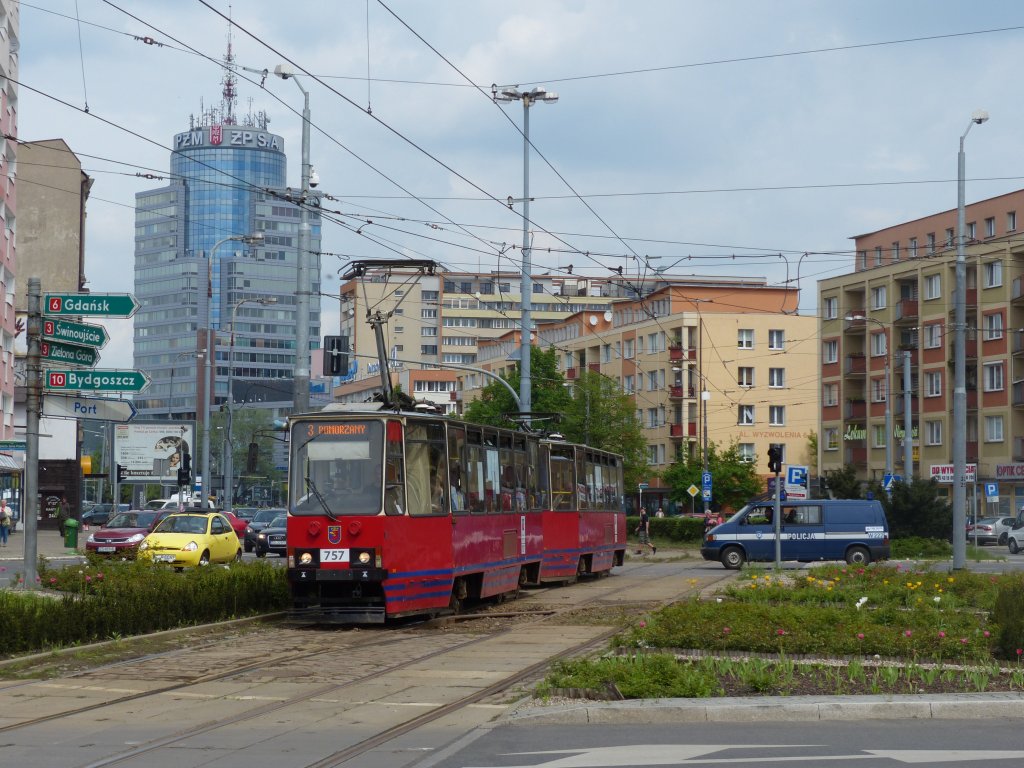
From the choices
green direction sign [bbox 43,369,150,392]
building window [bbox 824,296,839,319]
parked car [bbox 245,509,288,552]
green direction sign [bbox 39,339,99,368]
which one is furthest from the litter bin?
building window [bbox 824,296,839,319]

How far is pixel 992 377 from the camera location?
70875 mm

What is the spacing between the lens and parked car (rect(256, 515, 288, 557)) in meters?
45.4

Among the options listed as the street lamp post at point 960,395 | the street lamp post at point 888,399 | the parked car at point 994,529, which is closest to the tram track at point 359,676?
the street lamp post at point 960,395

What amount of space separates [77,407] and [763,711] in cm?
1023

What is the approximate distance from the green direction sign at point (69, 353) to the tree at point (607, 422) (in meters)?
57.4

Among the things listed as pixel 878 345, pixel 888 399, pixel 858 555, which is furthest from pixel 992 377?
pixel 858 555

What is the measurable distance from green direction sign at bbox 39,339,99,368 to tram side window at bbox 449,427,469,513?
5.35 m

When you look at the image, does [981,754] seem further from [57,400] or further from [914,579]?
[914,579]

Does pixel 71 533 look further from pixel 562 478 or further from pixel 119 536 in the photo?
pixel 562 478

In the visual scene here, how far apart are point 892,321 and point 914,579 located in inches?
2186

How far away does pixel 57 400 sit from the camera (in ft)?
58.6

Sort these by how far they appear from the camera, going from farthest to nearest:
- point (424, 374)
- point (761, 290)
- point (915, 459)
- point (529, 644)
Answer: point (424, 374)
point (761, 290)
point (915, 459)
point (529, 644)

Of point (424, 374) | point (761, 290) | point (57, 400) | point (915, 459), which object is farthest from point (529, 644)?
point (424, 374)

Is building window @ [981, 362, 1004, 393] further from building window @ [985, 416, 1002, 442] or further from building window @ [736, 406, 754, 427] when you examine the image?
building window @ [736, 406, 754, 427]
